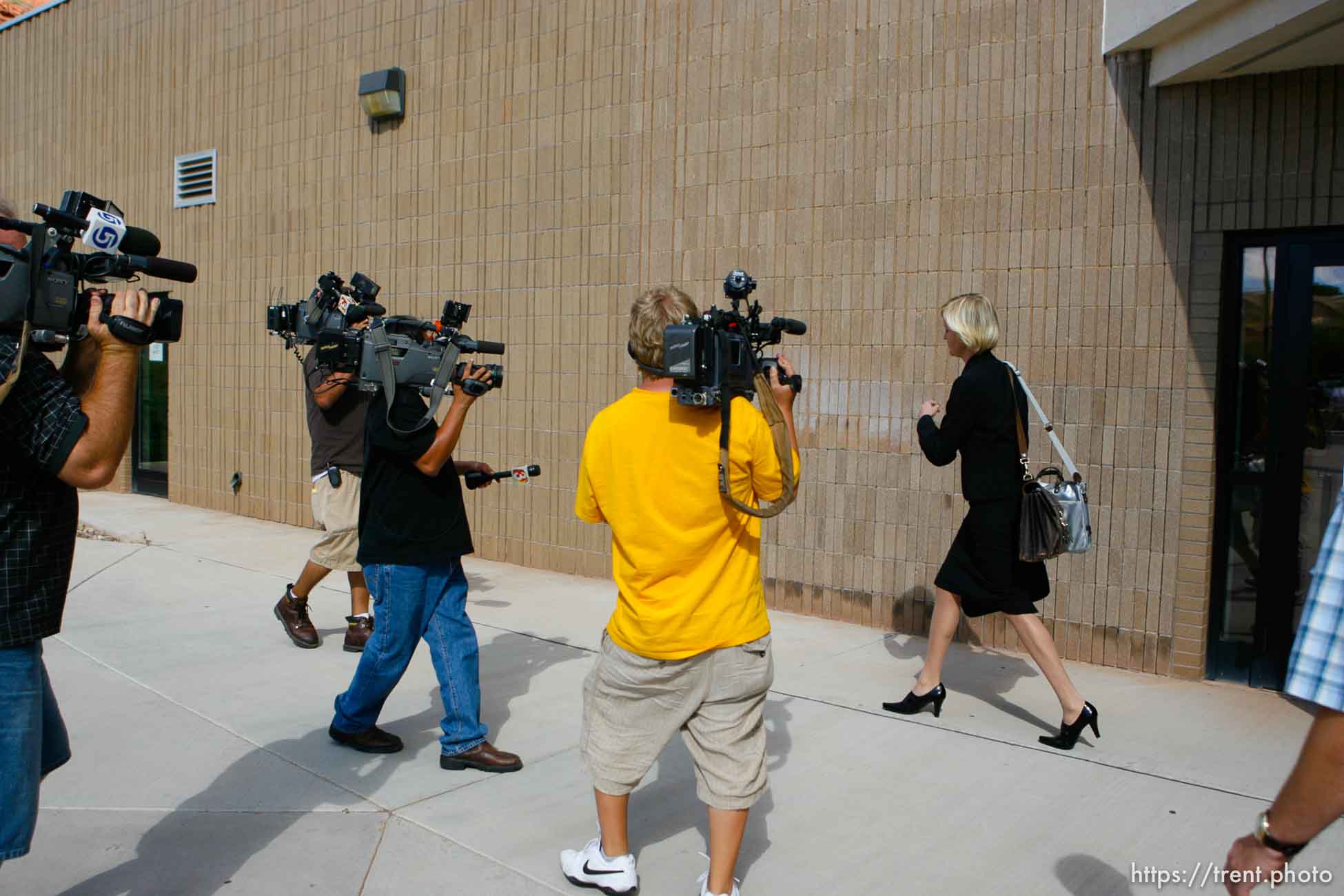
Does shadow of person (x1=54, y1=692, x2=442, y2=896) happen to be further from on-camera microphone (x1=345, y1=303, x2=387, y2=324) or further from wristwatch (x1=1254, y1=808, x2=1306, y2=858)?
wristwatch (x1=1254, y1=808, x2=1306, y2=858)

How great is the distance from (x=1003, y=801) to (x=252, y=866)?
2531 mm

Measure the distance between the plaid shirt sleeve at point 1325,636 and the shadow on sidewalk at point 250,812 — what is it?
9.23 ft

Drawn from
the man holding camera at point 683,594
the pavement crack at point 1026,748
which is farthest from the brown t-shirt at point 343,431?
the man holding camera at point 683,594

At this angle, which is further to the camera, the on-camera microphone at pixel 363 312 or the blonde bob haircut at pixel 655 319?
the on-camera microphone at pixel 363 312

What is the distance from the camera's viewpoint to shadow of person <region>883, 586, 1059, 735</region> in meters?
Answer: 5.02

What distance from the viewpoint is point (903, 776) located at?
4172 millimetres

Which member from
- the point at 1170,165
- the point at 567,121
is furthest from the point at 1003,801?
the point at 567,121

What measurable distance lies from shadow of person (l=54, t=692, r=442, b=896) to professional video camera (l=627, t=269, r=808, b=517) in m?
1.82

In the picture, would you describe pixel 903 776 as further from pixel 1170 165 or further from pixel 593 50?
pixel 593 50

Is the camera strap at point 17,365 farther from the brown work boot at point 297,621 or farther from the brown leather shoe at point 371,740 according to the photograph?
the brown work boot at point 297,621

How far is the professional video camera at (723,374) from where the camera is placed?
9.45 ft

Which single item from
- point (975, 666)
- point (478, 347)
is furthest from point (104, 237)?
point (975, 666)

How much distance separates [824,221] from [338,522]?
3.26m

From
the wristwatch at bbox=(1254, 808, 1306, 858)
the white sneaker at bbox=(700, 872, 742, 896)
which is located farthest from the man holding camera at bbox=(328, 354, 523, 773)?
the wristwatch at bbox=(1254, 808, 1306, 858)
